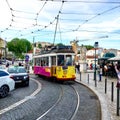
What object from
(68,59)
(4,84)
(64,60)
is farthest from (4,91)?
(68,59)

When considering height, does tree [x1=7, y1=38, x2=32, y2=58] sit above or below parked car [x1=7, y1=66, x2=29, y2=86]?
above

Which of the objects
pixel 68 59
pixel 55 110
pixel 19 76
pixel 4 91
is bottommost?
pixel 55 110

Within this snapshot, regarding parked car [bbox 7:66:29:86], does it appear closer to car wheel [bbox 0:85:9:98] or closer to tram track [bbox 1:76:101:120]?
car wheel [bbox 0:85:9:98]

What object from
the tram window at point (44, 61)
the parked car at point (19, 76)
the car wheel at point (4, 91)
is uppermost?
→ the tram window at point (44, 61)

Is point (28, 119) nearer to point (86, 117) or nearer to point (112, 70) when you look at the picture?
point (86, 117)

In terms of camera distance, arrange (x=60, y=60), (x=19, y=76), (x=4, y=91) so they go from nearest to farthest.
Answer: (x=4, y=91) < (x=19, y=76) < (x=60, y=60)

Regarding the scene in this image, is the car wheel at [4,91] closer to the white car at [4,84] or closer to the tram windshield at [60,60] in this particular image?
the white car at [4,84]

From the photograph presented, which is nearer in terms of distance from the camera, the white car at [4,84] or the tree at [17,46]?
the white car at [4,84]

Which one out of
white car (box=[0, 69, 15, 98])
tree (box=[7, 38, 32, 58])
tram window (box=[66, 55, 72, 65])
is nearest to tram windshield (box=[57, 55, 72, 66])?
tram window (box=[66, 55, 72, 65])

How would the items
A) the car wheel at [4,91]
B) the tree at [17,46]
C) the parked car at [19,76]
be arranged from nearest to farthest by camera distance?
the car wheel at [4,91] < the parked car at [19,76] < the tree at [17,46]

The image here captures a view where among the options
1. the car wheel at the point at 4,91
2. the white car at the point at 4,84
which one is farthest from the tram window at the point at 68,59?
the car wheel at the point at 4,91

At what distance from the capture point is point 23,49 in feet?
453

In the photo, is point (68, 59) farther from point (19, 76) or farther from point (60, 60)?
point (19, 76)

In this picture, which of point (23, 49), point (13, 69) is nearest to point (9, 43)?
point (23, 49)
